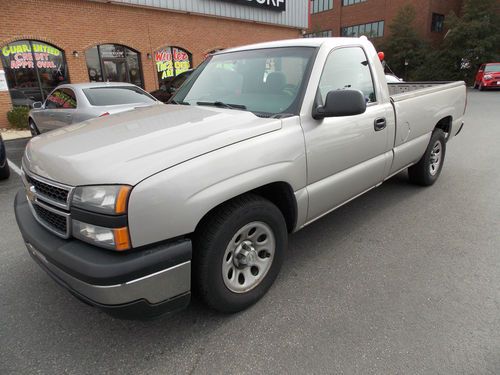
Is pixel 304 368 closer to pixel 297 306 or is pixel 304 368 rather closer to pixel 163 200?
pixel 297 306

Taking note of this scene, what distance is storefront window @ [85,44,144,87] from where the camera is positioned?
47.5 ft

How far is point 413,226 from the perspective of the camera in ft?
12.8

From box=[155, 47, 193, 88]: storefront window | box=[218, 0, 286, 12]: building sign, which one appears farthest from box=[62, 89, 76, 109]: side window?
box=[218, 0, 286, 12]: building sign

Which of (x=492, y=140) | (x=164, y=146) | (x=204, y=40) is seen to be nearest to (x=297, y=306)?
(x=164, y=146)

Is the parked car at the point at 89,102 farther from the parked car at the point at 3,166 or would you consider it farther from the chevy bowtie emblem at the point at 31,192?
the chevy bowtie emblem at the point at 31,192

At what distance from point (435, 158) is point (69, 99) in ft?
22.9

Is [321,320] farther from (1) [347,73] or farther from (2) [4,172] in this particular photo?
(2) [4,172]

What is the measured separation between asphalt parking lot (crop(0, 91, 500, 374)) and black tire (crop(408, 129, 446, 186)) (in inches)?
48.5

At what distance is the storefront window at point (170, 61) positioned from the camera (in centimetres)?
1642

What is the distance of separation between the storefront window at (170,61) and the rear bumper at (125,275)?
15.3 m

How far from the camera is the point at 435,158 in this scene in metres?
5.10

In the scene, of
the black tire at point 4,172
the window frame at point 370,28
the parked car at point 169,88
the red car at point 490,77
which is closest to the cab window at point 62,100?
the black tire at point 4,172

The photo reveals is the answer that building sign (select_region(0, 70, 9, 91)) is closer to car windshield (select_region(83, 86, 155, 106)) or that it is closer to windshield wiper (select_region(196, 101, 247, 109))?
car windshield (select_region(83, 86, 155, 106))

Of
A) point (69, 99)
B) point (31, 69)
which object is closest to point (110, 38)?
point (31, 69)
